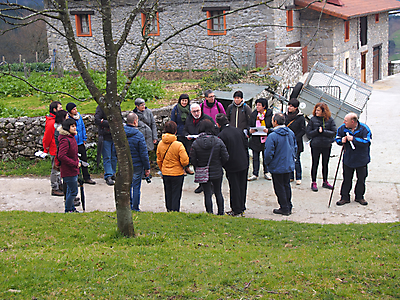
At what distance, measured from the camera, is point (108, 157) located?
8859 millimetres

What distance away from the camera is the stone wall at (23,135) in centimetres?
1007

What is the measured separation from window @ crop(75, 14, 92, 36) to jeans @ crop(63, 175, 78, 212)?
2108cm

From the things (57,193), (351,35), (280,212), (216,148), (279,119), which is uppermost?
(351,35)

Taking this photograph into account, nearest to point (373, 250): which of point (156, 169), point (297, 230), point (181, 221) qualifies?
point (297, 230)

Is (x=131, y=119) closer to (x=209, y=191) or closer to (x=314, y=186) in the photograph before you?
(x=209, y=191)

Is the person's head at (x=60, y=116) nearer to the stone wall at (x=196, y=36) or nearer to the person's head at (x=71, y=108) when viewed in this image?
the person's head at (x=71, y=108)

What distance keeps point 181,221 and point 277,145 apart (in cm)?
221

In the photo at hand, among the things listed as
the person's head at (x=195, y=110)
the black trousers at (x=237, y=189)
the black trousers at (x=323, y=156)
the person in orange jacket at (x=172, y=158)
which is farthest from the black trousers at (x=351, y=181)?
the person in orange jacket at (x=172, y=158)

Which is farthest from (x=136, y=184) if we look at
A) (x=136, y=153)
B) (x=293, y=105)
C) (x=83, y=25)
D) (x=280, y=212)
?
(x=83, y=25)

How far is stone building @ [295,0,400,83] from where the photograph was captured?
1016 inches

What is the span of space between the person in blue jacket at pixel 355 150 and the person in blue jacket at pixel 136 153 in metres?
3.65

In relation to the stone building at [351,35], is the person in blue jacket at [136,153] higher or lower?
lower

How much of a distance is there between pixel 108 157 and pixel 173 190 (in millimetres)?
2532

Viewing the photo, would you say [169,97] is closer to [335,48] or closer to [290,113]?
[290,113]
